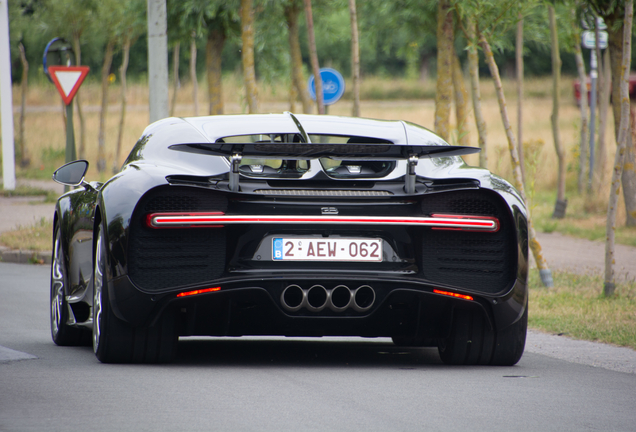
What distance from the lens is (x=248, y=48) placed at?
1561cm

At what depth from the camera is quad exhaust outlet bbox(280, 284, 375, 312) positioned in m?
4.84

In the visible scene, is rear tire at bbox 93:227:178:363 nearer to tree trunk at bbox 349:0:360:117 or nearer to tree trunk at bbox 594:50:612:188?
tree trunk at bbox 349:0:360:117

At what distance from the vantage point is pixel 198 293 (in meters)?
4.79

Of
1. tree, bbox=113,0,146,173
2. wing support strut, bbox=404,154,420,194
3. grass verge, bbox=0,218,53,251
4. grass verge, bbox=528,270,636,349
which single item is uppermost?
tree, bbox=113,0,146,173

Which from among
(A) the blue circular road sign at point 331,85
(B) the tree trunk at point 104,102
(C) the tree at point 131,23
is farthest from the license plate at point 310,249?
(B) the tree trunk at point 104,102

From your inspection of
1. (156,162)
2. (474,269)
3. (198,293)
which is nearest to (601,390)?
(474,269)

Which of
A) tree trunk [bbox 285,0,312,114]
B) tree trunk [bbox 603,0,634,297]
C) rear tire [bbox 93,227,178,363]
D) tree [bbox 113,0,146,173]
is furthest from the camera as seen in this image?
tree [bbox 113,0,146,173]

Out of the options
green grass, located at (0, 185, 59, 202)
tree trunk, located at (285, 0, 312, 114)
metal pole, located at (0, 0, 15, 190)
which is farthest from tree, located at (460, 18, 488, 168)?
metal pole, located at (0, 0, 15, 190)

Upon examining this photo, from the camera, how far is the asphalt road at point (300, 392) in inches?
156

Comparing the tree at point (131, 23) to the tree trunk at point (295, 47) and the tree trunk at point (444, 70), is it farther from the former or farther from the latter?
the tree trunk at point (444, 70)

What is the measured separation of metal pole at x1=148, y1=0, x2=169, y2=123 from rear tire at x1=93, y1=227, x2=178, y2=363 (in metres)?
8.01

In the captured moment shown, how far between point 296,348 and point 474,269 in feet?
5.38

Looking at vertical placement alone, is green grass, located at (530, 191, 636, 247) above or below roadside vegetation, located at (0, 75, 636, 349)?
below

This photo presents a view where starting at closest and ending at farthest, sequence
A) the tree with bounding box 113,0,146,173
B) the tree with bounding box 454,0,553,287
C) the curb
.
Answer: the tree with bounding box 454,0,553,287 < the curb < the tree with bounding box 113,0,146,173
